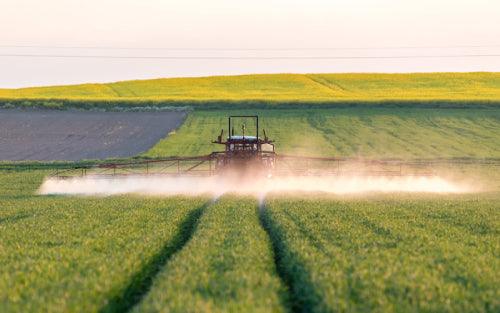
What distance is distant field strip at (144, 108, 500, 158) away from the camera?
64.3 meters

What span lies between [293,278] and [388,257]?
2.46 meters

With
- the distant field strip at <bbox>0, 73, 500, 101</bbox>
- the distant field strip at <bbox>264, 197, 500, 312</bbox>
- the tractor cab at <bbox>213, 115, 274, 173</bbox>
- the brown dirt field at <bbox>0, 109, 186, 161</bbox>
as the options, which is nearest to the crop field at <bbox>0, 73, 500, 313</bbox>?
the distant field strip at <bbox>264, 197, 500, 312</bbox>

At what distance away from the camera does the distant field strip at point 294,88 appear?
97.1m

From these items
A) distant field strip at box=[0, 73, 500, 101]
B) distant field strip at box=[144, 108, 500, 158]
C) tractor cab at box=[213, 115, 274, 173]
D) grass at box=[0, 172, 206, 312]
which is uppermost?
grass at box=[0, 172, 206, 312]

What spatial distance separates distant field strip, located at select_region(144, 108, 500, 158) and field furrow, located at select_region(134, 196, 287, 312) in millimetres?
44167

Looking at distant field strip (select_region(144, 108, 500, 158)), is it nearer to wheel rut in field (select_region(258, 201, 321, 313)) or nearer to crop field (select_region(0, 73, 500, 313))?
crop field (select_region(0, 73, 500, 313))

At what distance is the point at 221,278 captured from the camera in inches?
514

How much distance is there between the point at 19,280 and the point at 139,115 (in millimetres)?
74028

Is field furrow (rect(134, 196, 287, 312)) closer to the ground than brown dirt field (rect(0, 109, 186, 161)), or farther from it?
farther from it

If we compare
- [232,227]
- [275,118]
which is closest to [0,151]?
[275,118]

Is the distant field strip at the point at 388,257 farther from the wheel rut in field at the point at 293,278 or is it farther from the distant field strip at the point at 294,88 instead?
the distant field strip at the point at 294,88

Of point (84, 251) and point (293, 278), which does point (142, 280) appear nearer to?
point (84, 251)

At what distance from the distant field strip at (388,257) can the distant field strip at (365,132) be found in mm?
38347

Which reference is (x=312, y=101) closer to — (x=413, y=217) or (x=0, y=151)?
(x=0, y=151)
